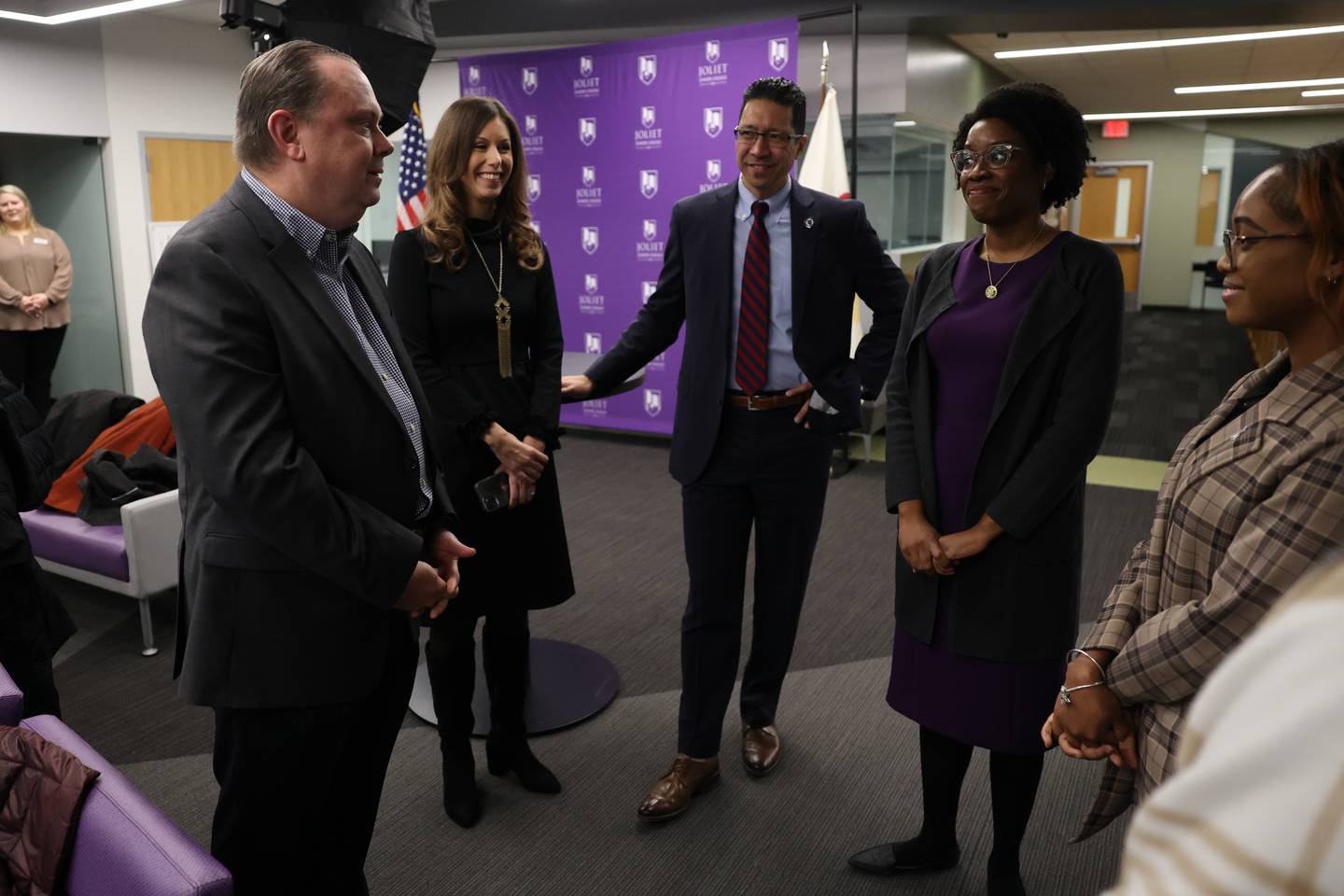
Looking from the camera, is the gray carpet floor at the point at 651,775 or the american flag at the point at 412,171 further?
the american flag at the point at 412,171

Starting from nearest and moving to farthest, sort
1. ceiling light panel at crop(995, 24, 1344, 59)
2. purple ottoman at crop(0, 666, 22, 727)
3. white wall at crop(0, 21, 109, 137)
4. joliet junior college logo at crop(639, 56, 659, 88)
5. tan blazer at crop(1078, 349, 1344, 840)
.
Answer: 1. tan blazer at crop(1078, 349, 1344, 840)
2. purple ottoman at crop(0, 666, 22, 727)
3. joliet junior college logo at crop(639, 56, 659, 88)
4. white wall at crop(0, 21, 109, 137)
5. ceiling light panel at crop(995, 24, 1344, 59)

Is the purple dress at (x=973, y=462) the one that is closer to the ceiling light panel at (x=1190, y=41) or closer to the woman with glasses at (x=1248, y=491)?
the woman with glasses at (x=1248, y=491)

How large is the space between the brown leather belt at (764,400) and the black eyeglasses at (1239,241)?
121 cm

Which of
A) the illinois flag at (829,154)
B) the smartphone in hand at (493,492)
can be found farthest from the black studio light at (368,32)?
the illinois flag at (829,154)

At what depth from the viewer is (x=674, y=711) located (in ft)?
10.3

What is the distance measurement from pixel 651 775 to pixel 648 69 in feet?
16.6

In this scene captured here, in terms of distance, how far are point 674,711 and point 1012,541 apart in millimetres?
1514

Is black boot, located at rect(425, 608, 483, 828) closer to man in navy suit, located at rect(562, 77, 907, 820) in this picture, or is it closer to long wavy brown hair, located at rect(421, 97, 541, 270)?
man in navy suit, located at rect(562, 77, 907, 820)

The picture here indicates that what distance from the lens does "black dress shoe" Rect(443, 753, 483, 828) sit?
254cm

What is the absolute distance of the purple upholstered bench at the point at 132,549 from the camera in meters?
3.54

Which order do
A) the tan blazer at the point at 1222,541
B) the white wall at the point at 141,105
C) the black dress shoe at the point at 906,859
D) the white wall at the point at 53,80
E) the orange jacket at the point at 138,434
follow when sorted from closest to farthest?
the tan blazer at the point at 1222,541 → the black dress shoe at the point at 906,859 → the orange jacket at the point at 138,434 → the white wall at the point at 53,80 → the white wall at the point at 141,105

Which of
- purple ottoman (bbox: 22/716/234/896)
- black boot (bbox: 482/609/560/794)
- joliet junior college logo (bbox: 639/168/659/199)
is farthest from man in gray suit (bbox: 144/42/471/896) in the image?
joliet junior college logo (bbox: 639/168/659/199)

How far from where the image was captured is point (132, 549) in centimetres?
352

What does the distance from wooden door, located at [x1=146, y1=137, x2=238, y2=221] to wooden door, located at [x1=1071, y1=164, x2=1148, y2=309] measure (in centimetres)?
1326
